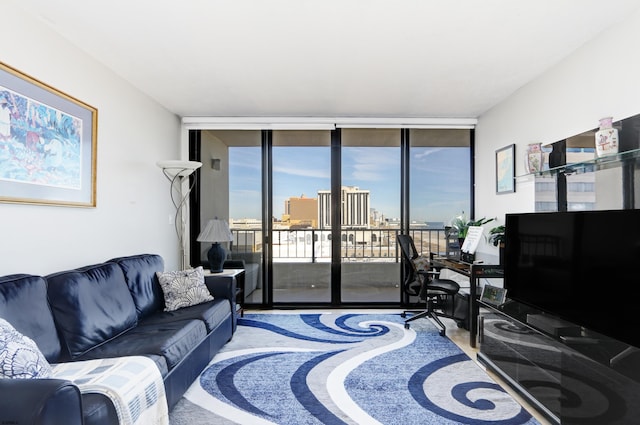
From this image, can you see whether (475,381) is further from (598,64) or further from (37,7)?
(37,7)

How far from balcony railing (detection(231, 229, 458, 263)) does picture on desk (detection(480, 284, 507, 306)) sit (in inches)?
61.8

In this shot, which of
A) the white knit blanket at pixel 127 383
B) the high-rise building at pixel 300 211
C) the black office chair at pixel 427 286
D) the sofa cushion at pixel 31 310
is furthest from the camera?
the high-rise building at pixel 300 211

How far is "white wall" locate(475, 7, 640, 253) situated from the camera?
7.34ft

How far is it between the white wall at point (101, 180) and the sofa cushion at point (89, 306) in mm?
291

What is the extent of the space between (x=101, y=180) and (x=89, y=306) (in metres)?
1.21

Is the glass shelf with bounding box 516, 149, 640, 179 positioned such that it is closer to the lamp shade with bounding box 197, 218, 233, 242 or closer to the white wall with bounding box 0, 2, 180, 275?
the lamp shade with bounding box 197, 218, 233, 242

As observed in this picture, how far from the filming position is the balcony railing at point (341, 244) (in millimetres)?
4652

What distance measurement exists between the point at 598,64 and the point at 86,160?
401 cm

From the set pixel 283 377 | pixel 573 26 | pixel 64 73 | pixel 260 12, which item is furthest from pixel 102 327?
pixel 573 26

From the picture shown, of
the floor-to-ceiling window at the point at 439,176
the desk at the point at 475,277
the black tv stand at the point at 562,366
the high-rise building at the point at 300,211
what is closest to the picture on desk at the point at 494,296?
the black tv stand at the point at 562,366

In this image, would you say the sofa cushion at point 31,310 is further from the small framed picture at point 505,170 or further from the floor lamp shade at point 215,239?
the small framed picture at point 505,170

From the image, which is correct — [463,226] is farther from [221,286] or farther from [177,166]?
[177,166]

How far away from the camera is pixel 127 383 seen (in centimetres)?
163

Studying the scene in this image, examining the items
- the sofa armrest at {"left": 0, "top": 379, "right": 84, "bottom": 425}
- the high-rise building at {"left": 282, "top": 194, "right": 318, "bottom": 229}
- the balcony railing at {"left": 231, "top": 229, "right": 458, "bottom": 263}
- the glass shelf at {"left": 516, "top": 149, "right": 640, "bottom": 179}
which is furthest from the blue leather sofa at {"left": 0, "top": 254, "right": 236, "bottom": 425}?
the glass shelf at {"left": 516, "top": 149, "right": 640, "bottom": 179}
